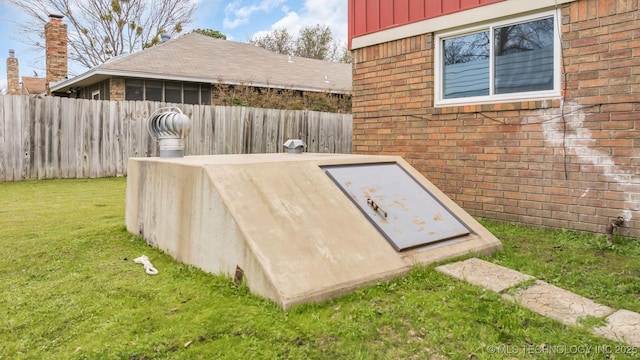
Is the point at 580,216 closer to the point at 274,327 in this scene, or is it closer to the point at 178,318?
the point at 274,327

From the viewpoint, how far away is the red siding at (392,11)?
230 inches

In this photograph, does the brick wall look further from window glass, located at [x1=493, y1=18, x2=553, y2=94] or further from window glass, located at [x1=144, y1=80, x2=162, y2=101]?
window glass, located at [x1=144, y1=80, x2=162, y2=101]

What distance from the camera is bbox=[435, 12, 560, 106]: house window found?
5.09 metres

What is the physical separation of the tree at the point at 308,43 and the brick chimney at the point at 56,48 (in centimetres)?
1523

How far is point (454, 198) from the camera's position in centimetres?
593

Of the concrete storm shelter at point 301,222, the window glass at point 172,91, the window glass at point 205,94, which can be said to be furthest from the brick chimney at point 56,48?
the concrete storm shelter at point 301,222

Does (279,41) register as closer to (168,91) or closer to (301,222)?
(168,91)

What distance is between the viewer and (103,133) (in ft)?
30.6

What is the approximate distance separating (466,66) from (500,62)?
46 cm

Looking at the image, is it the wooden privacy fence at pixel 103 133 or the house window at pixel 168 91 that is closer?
the wooden privacy fence at pixel 103 133

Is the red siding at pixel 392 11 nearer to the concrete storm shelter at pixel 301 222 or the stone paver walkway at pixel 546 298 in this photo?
the concrete storm shelter at pixel 301 222

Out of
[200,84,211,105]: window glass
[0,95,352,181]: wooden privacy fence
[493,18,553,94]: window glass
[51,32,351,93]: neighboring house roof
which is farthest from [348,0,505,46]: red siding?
[200,84,211,105]: window glass

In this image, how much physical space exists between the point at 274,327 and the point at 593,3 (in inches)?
186

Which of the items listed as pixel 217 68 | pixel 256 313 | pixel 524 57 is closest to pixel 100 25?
pixel 217 68
